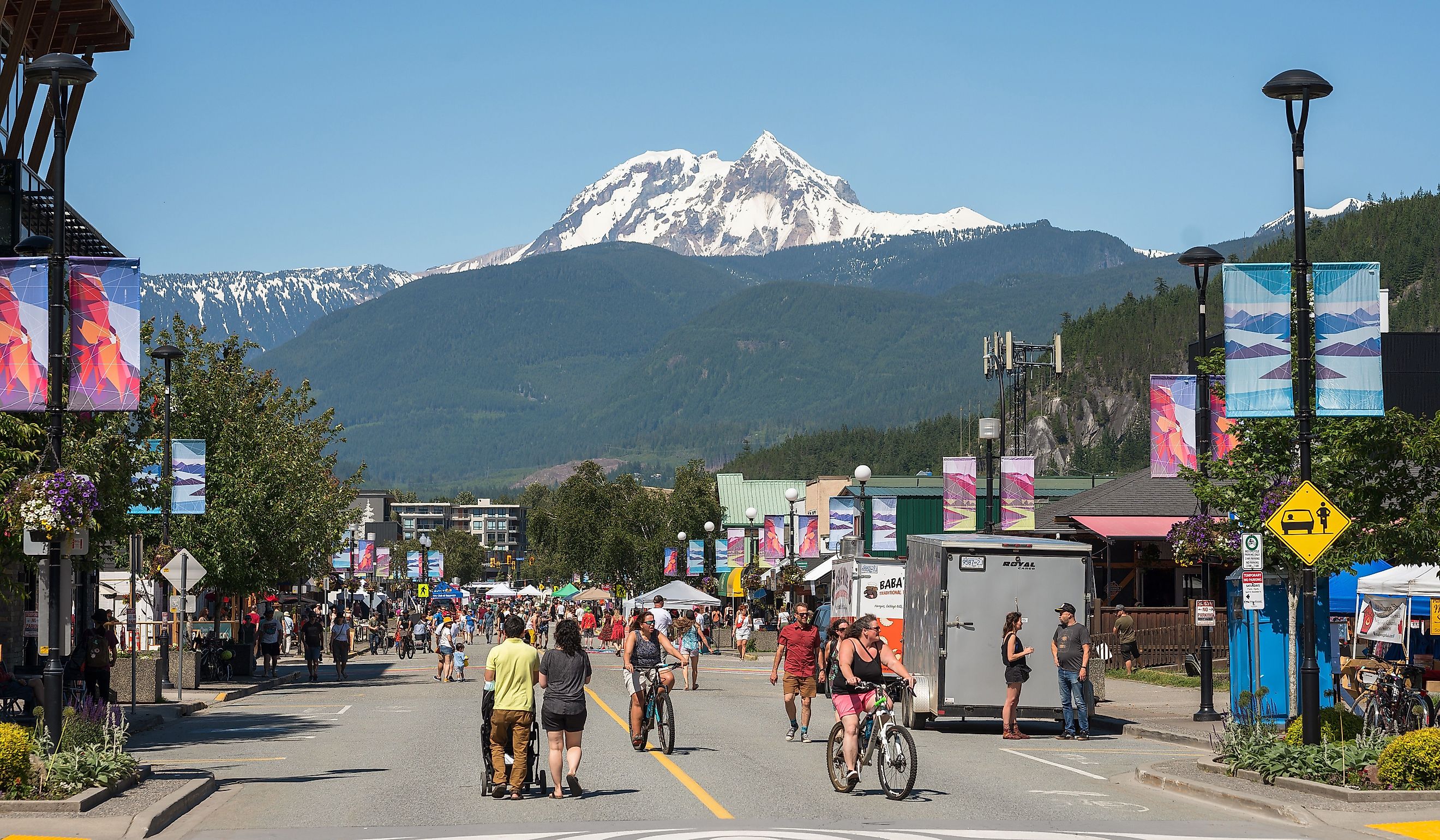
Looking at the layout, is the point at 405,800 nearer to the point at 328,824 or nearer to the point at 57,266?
the point at 328,824

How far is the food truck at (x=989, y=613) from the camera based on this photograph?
22.9 meters

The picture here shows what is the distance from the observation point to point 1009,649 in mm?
22500

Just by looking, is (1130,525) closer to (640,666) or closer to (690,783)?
(640,666)

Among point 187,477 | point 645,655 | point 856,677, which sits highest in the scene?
point 187,477

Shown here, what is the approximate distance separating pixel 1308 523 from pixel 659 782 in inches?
290

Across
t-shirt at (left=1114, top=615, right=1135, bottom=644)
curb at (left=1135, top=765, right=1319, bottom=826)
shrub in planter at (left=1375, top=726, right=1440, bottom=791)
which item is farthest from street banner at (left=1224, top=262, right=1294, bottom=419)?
t-shirt at (left=1114, top=615, right=1135, bottom=644)

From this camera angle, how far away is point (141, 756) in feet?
66.5

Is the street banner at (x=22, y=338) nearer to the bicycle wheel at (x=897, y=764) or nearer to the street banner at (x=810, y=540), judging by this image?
the bicycle wheel at (x=897, y=764)

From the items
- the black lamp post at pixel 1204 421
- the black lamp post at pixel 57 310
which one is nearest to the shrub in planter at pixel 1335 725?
the black lamp post at pixel 1204 421

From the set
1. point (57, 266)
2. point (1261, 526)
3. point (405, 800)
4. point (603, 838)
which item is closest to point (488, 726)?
point (405, 800)

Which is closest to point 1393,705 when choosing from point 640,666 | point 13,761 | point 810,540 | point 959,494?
point 640,666

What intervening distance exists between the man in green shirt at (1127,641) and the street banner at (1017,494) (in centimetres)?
480

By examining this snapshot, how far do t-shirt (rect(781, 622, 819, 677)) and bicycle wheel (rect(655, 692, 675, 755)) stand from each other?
215 cm

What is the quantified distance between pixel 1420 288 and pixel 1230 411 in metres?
137
